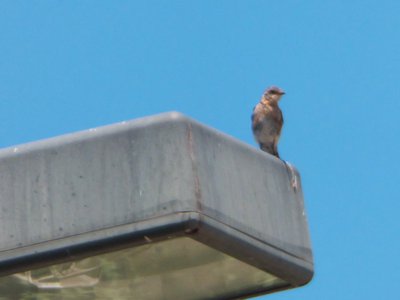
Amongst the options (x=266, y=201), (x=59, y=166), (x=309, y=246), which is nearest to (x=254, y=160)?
(x=266, y=201)

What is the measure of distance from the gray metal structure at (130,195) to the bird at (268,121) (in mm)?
7816

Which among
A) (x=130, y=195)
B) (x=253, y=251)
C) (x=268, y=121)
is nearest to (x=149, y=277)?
(x=253, y=251)

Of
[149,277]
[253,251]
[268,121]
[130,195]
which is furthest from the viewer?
[268,121]

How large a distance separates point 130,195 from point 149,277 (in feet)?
1.56

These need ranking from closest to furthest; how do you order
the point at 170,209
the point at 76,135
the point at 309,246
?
1. the point at 170,209
2. the point at 76,135
3. the point at 309,246

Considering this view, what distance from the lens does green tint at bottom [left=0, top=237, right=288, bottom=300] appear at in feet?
9.57

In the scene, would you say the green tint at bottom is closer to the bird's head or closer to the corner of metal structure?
the corner of metal structure

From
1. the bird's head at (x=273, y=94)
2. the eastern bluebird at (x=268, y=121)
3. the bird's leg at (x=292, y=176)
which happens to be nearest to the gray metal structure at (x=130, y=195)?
the bird's leg at (x=292, y=176)

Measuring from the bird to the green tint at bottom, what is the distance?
749cm

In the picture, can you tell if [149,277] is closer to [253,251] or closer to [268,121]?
[253,251]

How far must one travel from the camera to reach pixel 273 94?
1181cm

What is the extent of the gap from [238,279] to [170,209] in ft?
1.87

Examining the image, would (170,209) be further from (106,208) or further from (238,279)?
(238,279)

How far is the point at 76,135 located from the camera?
9.39 ft
